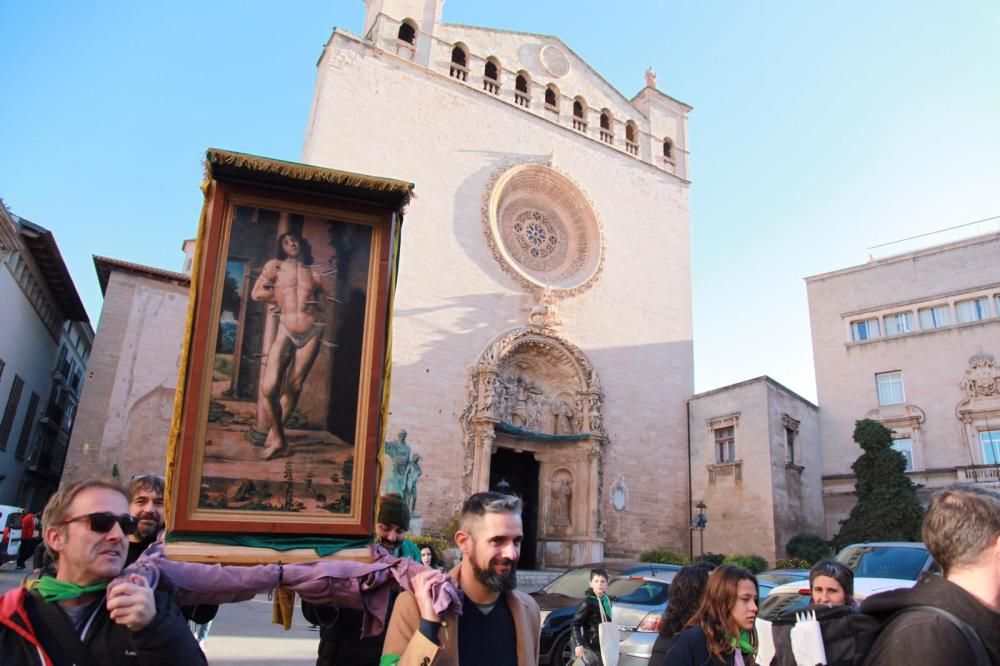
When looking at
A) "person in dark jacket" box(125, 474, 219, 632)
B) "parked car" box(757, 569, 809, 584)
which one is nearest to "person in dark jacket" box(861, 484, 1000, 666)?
"person in dark jacket" box(125, 474, 219, 632)

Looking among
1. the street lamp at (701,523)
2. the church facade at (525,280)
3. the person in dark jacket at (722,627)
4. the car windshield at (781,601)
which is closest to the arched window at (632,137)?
the church facade at (525,280)

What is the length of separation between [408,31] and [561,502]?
15.2 metres

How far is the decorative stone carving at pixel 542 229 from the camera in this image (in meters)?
20.4

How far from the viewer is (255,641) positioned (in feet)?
27.1

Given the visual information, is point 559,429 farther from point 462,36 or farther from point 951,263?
point 951,263

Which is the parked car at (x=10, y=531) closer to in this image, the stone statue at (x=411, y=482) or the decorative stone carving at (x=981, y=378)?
the stone statue at (x=411, y=482)

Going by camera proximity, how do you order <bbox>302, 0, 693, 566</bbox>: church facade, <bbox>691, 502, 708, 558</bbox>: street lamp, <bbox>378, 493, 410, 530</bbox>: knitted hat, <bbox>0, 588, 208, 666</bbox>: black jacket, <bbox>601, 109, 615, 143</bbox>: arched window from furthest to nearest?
<bbox>601, 109, 615, 143</bbox>: arched window, <bbox>691, 502, 708, 558</bbox>: street lamp, <bbox>302, 0, 693, 566</bbox>: church facade, <bbox>378, 493, 410, 530</bbox>: knitted hat, <bbox>0, 588, 208, 666</bbox>: black jacket

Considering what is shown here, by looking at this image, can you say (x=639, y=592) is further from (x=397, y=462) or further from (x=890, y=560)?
(x=397, y=462)

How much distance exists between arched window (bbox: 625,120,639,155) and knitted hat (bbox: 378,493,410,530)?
22824mm

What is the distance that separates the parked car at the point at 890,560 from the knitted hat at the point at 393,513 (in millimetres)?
5465

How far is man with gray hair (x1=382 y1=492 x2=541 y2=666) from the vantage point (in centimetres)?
222

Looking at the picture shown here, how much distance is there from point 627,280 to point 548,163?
4.75 m

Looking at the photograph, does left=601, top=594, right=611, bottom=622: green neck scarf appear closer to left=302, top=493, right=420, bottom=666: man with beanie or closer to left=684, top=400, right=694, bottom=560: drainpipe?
left=302, top=493, right=420, bottom=666: man with beanie

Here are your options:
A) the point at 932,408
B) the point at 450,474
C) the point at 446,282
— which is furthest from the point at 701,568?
the point at 932,408
